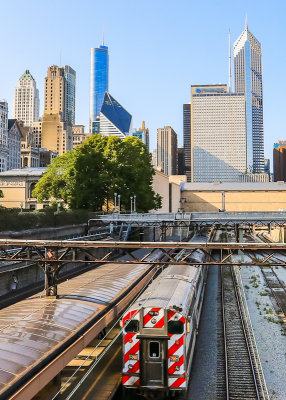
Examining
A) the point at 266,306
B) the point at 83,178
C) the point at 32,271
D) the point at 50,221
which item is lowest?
the point at 266,306

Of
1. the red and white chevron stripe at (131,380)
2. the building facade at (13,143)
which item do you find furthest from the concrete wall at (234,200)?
the red and white chevron stripe at (131,380)

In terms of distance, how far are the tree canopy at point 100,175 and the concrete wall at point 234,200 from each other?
64.6 meters

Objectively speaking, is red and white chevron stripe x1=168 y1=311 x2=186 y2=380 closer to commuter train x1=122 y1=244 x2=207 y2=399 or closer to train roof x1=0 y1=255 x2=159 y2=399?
commuter train x1=122 y1=244 x2=207 y2=399

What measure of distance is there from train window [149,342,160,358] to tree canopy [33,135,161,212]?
146 feet

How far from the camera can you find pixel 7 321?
13.4 meters

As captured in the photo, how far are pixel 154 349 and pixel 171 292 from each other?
262cm

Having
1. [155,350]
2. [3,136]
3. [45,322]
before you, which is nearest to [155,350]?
[155,350]

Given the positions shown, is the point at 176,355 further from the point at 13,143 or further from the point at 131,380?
the point at 13,143

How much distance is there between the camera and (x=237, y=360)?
20297 millimetres

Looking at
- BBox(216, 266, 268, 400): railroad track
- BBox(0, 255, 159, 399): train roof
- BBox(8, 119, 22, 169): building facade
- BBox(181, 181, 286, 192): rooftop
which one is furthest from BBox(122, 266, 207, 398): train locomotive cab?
BBox(8, 119, 22, 169): building facade

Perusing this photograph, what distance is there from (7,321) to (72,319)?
6.64 ft

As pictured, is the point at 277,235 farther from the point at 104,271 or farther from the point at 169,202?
the point at 104,271

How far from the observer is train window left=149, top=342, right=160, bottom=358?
13.9m

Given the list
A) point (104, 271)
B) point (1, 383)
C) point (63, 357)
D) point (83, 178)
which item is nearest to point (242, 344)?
point (104, 271)
